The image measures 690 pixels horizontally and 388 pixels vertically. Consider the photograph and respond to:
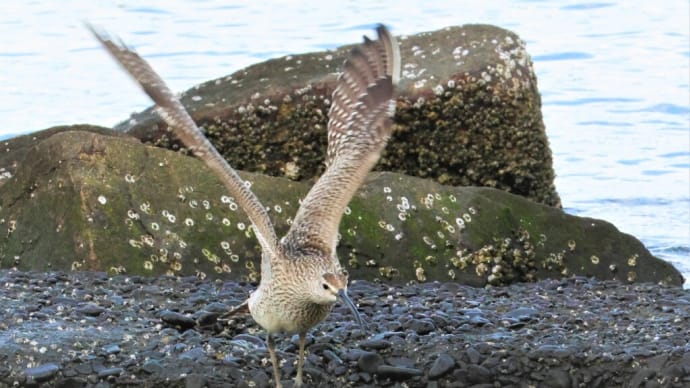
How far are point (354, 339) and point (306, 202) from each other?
890 mm

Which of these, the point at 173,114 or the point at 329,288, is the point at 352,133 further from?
the point at 329,288

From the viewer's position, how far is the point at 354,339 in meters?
8.96

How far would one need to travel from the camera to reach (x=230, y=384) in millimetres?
8367

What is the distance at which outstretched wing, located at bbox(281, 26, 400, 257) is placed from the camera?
873 centimetres

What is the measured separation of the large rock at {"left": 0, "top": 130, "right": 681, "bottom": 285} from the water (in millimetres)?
3123

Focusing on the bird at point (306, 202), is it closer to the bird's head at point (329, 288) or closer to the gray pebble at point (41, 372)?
the bird's head at point (329, 288)

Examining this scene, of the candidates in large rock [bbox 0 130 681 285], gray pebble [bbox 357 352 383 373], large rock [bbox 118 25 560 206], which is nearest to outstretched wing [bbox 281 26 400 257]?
gray pebble [bbox 357 352 383 373]

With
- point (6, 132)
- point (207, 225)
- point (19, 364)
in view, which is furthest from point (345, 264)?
point (6, 132)

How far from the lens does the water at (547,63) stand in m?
16.8

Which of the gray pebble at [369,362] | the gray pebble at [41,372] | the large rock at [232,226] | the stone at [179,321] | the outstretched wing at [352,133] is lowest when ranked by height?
the gray pebble at [41,372]

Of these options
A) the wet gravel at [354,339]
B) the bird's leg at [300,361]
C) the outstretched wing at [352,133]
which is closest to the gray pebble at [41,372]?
the wet gravel at [354,339]

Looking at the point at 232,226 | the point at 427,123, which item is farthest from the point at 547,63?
the point at 232,226

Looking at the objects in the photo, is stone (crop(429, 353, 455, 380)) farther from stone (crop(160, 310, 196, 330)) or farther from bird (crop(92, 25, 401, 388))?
stone (crop(160, 310, 196, 330))

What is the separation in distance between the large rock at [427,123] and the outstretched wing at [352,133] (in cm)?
337
